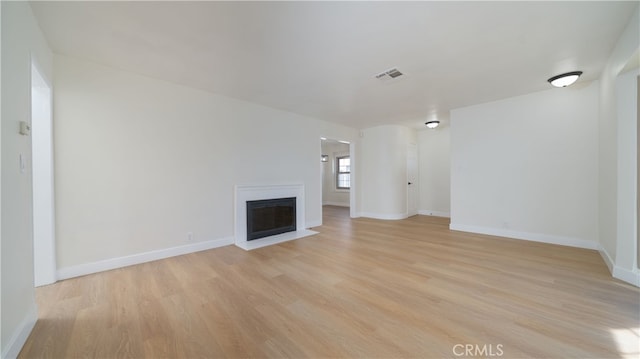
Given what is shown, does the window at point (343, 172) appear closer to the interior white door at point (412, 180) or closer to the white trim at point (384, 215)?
the white trim at point (384, 215)

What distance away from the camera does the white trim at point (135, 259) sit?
2676mm

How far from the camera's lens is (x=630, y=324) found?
1.74m

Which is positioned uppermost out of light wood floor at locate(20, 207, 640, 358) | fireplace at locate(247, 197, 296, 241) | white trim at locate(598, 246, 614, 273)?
fireplace at locate(247, 197, 296, 241)

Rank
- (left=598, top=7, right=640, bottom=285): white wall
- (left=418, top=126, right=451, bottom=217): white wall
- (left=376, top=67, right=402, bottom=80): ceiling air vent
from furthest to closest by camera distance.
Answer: (left=418, top=126, right=451, bottom=217): white wall < (left=376, top=67, right=402, bottom=80): ceiling air vent < (left=598, top=7, right=640, bottom=285): white wall

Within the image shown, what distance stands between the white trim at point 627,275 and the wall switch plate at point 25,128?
5.60 meters

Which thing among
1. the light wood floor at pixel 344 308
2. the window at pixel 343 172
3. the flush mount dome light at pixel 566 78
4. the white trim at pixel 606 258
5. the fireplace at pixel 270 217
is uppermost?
the flush mount dome light at pixel 566 78

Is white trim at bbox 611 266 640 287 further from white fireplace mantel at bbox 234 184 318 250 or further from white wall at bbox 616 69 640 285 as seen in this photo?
white fireplace mantel at bbox 234 184 318 250

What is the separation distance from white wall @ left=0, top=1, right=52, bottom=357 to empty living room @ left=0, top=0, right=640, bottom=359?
24mm

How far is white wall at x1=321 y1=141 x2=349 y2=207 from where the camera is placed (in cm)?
915

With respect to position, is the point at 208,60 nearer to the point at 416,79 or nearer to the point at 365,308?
the point at 416,79

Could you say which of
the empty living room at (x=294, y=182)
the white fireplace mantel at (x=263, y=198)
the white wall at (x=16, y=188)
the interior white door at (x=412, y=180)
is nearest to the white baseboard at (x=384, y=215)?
the interior white door at (x=412, y=180)

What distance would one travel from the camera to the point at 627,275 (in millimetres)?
2402

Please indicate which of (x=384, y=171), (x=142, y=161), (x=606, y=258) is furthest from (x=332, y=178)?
(x=606, y=258)

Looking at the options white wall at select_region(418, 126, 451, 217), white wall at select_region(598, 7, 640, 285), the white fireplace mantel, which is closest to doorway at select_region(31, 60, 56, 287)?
the white fireplace mantel
